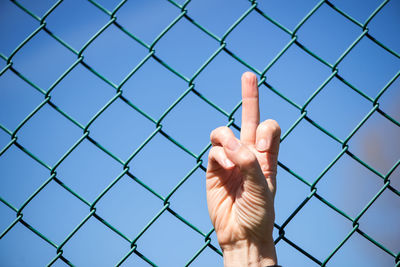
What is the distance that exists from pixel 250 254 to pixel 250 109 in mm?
600

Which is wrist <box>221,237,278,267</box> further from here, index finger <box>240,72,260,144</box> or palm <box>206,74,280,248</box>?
index finger <box>240,72,260,144</box>

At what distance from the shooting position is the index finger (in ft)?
5.98

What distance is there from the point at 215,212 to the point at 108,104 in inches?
26.1

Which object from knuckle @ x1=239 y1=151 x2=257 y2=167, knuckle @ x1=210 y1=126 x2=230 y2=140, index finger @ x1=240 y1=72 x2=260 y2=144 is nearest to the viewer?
knuckle @ x1=239 y1=151 x2=257 y2=167

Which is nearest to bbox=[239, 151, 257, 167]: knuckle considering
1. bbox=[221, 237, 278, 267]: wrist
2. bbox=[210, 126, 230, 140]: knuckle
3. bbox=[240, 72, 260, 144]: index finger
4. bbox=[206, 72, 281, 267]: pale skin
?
bbox=[206, 72, 281, 267]: pale skin

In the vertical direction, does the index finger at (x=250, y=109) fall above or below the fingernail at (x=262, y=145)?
above

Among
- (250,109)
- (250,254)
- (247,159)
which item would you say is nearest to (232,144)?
(247,159)

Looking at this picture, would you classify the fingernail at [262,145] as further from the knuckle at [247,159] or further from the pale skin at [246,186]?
the knuckle at [247,159]

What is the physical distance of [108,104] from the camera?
1.89 metres

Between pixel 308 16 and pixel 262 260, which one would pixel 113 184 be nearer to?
pixel 262 260

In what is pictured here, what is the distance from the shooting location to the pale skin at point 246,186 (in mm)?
1646

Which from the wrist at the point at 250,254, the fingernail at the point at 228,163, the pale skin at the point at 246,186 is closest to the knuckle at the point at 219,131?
the pale skin at the point at 246,186

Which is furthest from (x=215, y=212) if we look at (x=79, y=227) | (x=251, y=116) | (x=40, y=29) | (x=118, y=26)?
(x=40, y=29)

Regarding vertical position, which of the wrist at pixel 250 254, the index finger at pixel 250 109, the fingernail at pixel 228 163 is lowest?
the wrist at pixel 250 254
